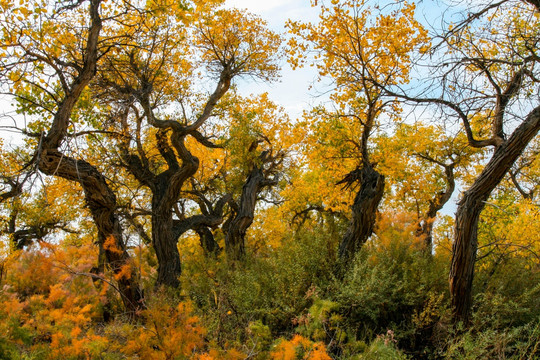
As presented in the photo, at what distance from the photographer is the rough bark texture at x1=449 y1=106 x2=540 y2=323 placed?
14.8 feet

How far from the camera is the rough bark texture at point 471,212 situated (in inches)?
177

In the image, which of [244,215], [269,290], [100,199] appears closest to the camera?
[269,290]

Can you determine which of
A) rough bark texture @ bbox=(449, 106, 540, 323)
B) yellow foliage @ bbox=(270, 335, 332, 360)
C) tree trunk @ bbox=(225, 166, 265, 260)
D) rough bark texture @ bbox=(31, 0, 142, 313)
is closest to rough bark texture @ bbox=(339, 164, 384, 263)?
rough bark texture @ bbox=(449, 106, 540, 323)

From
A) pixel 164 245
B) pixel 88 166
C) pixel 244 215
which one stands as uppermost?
pixel 244 215

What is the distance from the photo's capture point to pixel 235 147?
12062mm

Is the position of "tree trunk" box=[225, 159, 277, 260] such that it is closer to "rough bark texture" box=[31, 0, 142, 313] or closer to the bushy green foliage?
"rough bark texture" box=[31, 0, 142, 313]

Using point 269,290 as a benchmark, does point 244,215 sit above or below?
above

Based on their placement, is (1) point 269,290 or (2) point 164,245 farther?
(2) point 164,245

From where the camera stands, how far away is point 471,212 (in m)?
4.77

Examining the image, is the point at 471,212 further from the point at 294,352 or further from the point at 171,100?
the point at 171,100

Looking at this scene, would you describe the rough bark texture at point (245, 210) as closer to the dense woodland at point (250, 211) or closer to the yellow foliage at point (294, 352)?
the dense woodland at point (250, 211)

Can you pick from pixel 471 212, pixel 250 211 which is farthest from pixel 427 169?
pixel 471 212

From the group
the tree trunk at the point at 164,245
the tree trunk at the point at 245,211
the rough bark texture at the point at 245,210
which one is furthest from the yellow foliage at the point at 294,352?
the tree trunk at the point at 245,211

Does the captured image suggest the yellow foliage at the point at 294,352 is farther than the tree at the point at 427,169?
No
